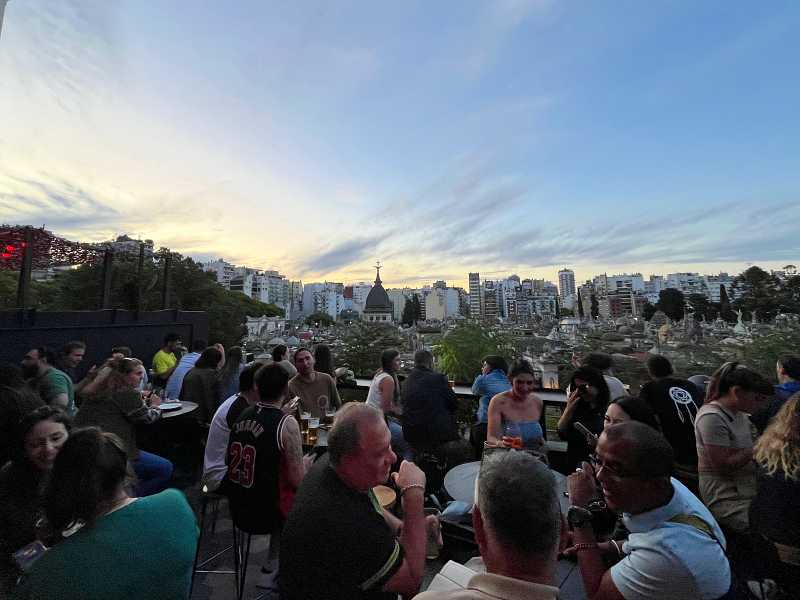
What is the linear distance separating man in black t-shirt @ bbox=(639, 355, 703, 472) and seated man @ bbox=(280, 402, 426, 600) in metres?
2.66

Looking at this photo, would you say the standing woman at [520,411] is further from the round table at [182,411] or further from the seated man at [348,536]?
the round table at [182,411]

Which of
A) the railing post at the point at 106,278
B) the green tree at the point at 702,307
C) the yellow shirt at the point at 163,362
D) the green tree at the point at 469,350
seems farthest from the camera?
the green tree at the point at 702,307

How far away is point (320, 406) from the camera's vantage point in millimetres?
4293

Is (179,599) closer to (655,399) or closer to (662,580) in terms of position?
(662,580)

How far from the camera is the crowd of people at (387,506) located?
1.09 metres

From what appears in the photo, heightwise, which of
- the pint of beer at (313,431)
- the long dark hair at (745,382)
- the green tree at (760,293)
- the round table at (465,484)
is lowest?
the round table at (465,484)

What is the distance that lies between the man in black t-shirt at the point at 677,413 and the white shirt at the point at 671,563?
6.64 ft

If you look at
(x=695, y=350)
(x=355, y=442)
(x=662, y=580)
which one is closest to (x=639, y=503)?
(x=662, y=580)

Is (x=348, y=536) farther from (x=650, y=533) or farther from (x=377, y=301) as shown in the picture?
(x=377, y=301)

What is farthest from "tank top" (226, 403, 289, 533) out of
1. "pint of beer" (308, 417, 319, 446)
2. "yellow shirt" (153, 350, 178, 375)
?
"yellow shirt" (153, 350, 178, 375)

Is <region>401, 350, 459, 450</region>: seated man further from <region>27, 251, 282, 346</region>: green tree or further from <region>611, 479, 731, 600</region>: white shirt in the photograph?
<region>27, 251, 282, 346</region>: green tree

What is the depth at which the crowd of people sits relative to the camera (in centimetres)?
109

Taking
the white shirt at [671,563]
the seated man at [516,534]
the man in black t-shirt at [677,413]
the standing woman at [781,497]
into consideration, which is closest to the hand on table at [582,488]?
the white shirt at [671,563]

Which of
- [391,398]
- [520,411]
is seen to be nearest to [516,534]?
[520,411]
